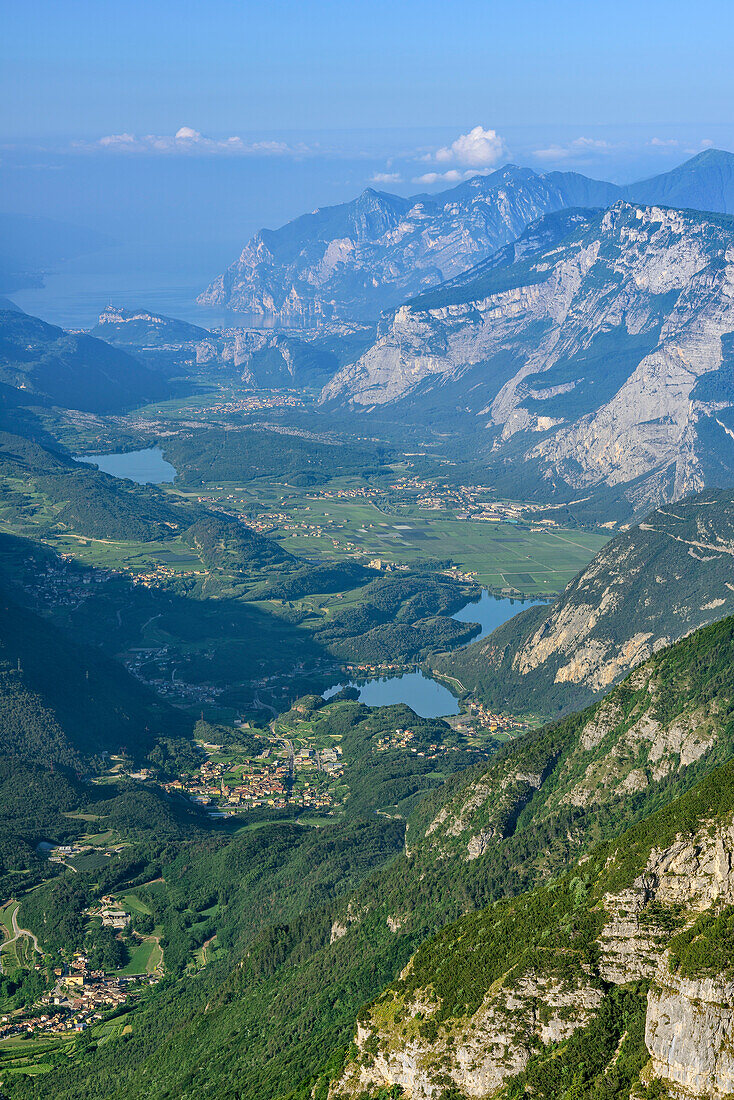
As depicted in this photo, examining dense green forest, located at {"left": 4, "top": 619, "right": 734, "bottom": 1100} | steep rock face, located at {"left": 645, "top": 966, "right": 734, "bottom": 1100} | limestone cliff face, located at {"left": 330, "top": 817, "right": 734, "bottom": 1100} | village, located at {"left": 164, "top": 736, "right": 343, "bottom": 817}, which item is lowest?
village, located at {"left": 164, "top": 736, "right": 343, "bottom": 817}

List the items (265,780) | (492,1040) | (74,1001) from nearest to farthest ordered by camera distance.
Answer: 1. (492,1040)
2. (74,1001)
3. (265,780)

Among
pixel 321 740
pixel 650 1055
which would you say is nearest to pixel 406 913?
pixel 650 1055

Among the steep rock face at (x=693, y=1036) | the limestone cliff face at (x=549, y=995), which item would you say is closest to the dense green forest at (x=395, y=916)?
the limestone cliff face at (x=549, y=995)

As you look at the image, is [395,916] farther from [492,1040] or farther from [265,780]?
[265,780]

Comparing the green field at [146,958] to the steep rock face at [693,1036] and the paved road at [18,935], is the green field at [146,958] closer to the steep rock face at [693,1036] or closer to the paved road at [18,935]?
the paved road at [18,935]

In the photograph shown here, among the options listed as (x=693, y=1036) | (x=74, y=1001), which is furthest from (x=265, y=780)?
(x=693, y=1036)

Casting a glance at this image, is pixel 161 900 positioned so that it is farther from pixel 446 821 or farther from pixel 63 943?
pixel 446 821

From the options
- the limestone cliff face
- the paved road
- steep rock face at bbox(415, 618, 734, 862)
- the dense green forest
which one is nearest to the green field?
the dense green forest

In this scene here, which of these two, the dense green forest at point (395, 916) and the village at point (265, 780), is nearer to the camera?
the dense green forest at point (395, 916)

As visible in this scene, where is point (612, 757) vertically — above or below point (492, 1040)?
below

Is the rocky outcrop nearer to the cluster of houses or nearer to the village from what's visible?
the cluster of houses

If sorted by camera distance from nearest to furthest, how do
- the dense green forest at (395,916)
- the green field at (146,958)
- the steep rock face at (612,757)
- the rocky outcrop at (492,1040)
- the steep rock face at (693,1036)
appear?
1. the steep rock face at (693,1036)
2. the rocky outcrop at (492,1040)
3. the dense green forest at (395,916)
4. the steep rock face at (612,757)
5. the green field at (146,958)

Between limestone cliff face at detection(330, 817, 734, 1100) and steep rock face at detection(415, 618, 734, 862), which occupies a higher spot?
limestone cliff face at detection(330, 817, 734, 1100)
